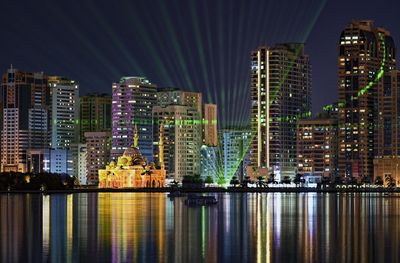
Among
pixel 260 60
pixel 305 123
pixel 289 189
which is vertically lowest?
→ pixel 289 189

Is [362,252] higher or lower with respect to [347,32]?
lower

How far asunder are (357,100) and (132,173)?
49.6m

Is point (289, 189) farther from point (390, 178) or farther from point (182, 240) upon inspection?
point (182, 240)

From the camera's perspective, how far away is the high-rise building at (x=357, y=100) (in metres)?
188

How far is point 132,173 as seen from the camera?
173 metres

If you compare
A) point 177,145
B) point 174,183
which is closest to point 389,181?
point 174,183

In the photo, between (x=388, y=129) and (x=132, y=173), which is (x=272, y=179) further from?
(x=132, y=173)

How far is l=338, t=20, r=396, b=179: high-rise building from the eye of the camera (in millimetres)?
187750

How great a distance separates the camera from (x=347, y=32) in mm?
189750

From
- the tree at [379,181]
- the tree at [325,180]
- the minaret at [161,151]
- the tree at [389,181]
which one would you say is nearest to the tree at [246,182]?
the tree at [325,180]

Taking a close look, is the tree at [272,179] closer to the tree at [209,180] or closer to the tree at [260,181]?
the tree at [260,181]

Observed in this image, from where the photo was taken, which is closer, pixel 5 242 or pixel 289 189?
pixel 5 242

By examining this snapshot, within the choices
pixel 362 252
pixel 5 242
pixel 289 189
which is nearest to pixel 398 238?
pixel 362 252

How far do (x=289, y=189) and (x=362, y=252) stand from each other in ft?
443
